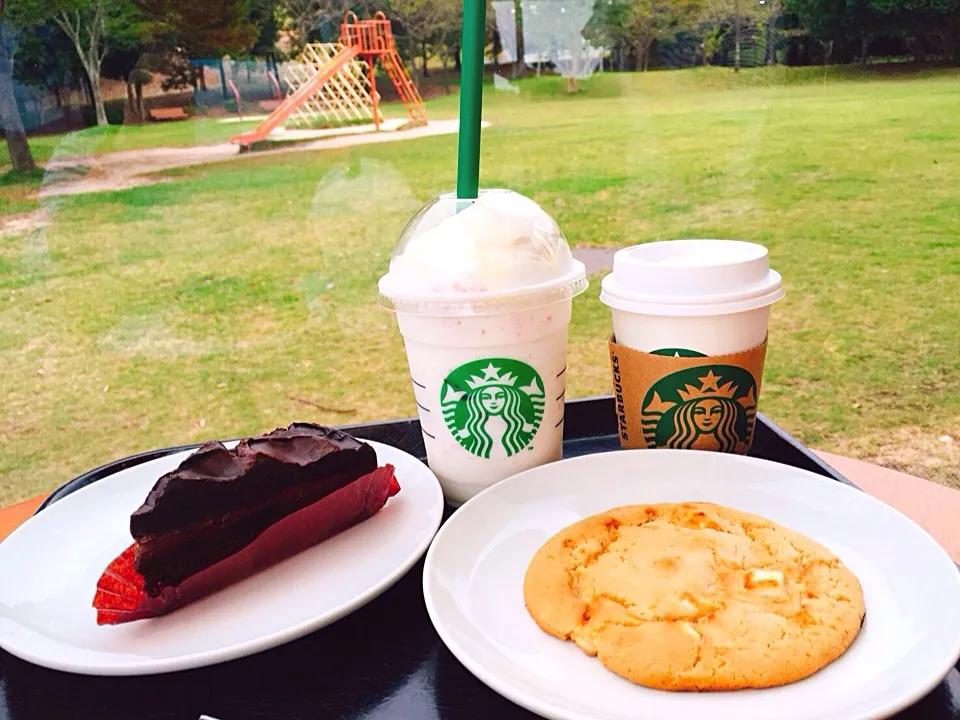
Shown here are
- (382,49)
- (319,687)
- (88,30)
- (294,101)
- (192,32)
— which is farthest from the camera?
(294,101)

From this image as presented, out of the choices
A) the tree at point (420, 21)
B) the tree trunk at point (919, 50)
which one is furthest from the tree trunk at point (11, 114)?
the tree trunk at point (919, 50)

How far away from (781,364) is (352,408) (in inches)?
53.0

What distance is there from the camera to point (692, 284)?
734 mm

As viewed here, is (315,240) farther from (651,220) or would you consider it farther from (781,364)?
(781,364)

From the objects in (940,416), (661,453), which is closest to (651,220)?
(940,416)

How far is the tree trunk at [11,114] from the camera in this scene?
6.53ft

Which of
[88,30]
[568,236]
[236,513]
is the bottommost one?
[568,236]

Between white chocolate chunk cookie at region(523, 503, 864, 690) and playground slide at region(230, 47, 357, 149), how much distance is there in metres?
2.29

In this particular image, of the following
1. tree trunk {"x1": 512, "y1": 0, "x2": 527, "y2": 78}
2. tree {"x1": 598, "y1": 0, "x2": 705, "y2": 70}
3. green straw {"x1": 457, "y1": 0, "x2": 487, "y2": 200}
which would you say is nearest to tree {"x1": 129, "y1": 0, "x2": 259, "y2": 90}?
tree trunk {"x1": 512, "y1": 0, "x2": 527, "y2": 78}

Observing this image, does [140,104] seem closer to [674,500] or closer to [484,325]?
[484,325]

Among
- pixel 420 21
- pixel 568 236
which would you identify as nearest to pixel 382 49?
pixel 420 21

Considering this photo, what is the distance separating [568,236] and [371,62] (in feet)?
3.33

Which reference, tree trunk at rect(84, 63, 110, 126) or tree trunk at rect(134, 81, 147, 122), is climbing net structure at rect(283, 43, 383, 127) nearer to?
tree trunk at rect(134, 81, 147, 122)

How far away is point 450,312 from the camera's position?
698 millimetres
